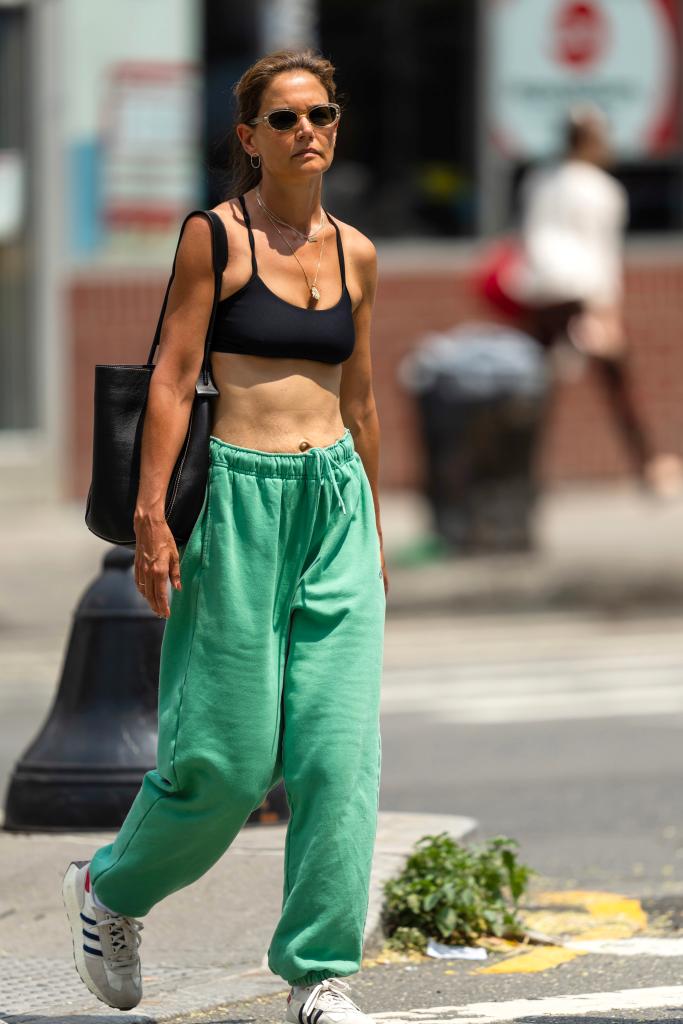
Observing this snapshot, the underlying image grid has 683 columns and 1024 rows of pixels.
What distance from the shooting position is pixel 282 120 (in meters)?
4.41

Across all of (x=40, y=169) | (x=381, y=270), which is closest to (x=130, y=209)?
(x=40, y=169)

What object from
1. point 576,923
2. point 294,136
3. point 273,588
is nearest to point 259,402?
point 273,588

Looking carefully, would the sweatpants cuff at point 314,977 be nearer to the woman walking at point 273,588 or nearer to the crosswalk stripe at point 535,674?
the woman walking at point 273,588

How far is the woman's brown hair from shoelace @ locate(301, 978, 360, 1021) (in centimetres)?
163

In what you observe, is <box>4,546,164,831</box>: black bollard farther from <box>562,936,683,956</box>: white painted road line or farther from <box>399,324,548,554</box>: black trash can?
<box>399,324,548,554</box>: black trash can

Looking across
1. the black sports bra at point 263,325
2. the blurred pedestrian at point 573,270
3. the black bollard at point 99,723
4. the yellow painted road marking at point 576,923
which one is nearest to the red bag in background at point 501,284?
the blurred pedestrian at point 573,270

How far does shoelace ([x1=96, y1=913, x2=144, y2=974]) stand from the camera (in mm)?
4512

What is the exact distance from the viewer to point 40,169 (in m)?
15.3

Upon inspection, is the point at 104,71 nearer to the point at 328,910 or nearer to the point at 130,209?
the point at 130,209

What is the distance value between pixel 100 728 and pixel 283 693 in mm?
1971

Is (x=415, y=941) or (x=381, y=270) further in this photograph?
(x=381, y=270)

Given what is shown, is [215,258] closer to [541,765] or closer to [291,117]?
[291,117]

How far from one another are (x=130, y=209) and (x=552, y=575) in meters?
4.35

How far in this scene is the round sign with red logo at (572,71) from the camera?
16172mm
